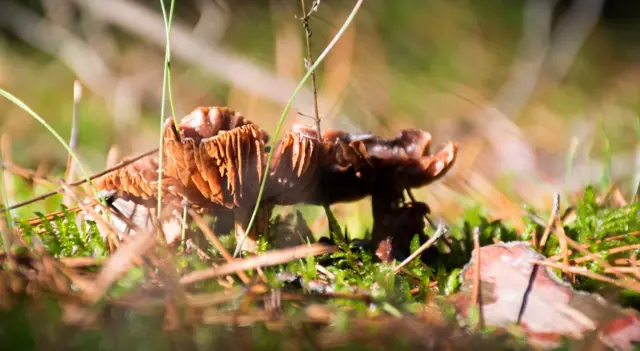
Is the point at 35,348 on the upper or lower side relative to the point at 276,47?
lower

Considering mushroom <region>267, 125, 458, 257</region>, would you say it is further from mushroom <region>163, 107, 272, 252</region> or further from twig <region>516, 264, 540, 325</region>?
twig <region>516, 264, 540, 325</region>

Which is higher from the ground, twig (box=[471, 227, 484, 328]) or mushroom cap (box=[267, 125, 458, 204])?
mushroom cap (box=[267, 125, 458, 204])

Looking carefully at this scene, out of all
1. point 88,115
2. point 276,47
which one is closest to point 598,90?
point 276,47

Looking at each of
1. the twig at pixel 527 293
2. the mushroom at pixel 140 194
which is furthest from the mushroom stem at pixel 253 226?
the twig at pixel 527 293

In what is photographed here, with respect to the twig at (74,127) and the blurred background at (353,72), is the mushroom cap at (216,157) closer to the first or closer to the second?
the twig at (74,127)

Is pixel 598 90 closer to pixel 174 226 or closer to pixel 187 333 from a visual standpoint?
pixel 174 226

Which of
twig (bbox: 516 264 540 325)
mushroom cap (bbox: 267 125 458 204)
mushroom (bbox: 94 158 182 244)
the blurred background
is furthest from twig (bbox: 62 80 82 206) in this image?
the blurred background
